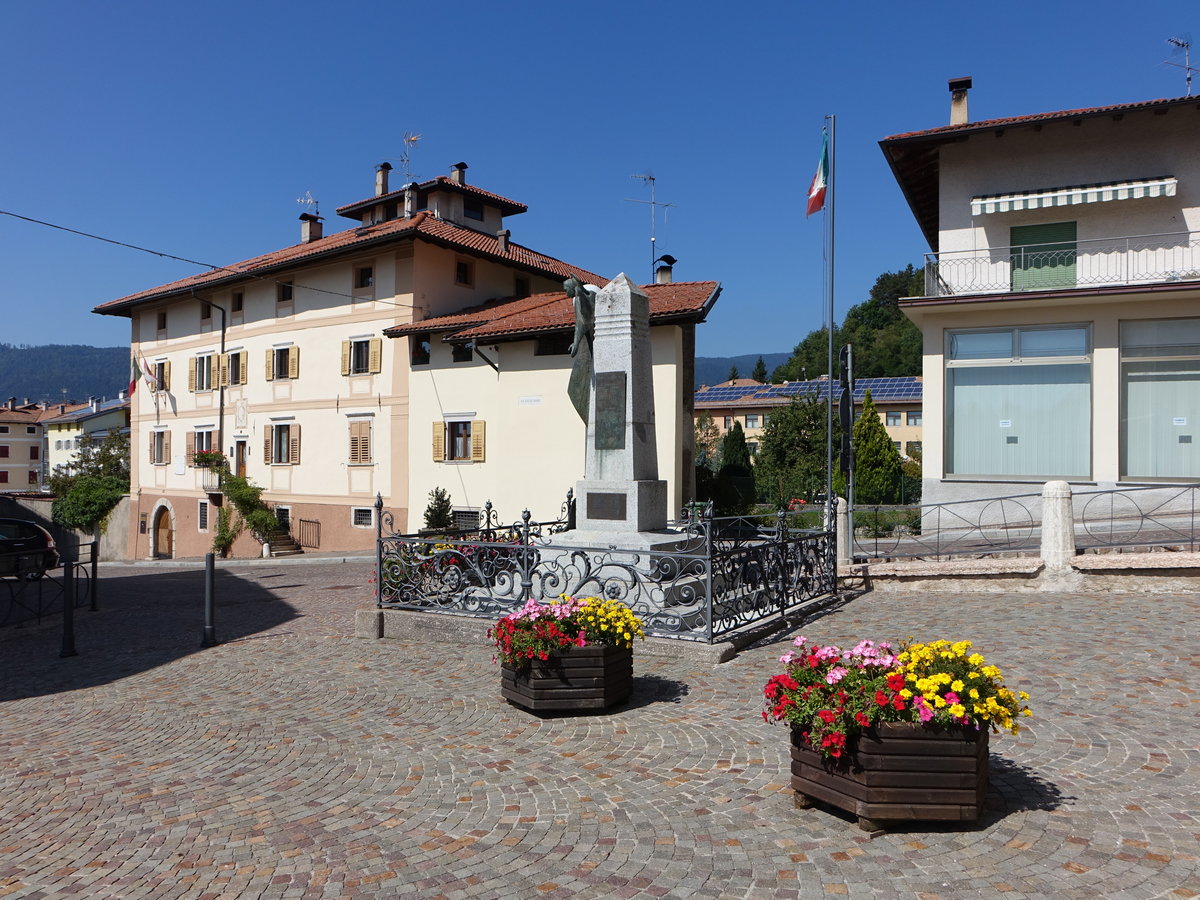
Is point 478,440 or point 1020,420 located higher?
point 1020,420

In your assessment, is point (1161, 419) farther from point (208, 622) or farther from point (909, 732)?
point (208, 622)

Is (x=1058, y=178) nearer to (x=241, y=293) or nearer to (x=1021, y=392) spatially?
(x=1021, y=392)

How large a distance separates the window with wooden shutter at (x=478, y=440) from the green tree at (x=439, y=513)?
1595 mm

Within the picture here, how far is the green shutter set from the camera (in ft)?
60.7

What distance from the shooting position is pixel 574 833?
434 cm

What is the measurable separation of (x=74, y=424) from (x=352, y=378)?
64.7m

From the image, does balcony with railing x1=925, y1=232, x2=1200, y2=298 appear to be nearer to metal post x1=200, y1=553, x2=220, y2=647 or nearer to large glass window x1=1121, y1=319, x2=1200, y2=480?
large glass window x1=1121, y1=319, x2=1200, y2=480

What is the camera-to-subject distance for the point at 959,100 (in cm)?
2134

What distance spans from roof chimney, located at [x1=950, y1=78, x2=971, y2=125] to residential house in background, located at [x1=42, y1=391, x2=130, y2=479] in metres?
68.9

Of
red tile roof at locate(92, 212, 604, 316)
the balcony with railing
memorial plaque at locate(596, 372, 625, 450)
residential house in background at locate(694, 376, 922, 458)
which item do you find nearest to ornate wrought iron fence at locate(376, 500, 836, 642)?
memorial plaque at locate(596, 372, 625, 450)

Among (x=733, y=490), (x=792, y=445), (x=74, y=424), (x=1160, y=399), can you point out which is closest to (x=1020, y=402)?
(x=1160, y=399)

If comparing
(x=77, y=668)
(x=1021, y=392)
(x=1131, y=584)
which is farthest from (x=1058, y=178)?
(x=77, y=668)

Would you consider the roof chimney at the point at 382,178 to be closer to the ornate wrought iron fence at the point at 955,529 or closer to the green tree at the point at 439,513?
the green tree at the point at 439,513

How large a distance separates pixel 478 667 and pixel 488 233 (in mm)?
27539
